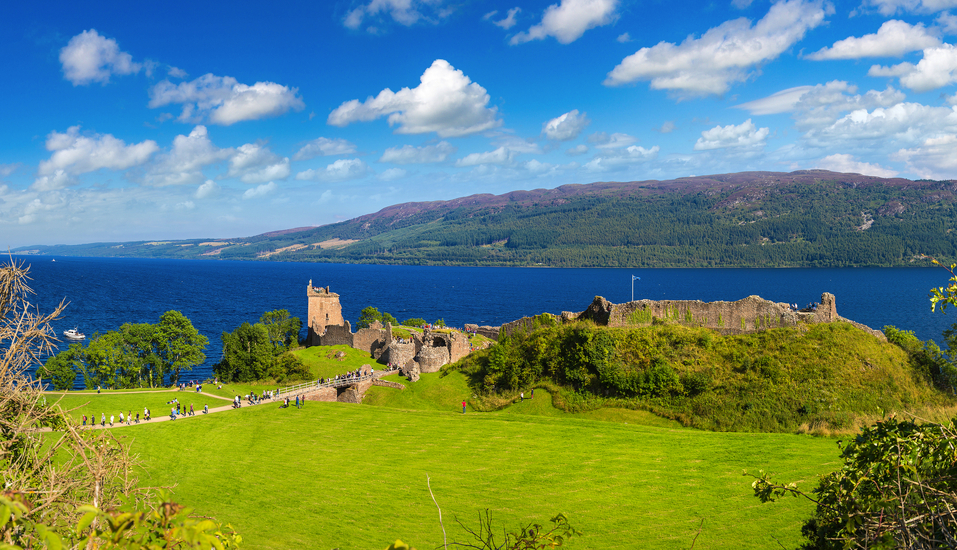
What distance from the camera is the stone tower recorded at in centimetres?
6625

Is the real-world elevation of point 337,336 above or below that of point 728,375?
below

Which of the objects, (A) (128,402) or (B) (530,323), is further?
(B) (530,323)

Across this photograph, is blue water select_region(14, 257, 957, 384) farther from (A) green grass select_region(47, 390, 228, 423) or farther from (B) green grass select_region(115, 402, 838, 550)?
(B) green grass select_region(115, 402, 838, 550)

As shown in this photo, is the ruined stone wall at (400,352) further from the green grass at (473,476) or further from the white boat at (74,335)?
the white boat at (74,335)

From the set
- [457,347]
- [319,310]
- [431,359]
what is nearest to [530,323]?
[431,359]

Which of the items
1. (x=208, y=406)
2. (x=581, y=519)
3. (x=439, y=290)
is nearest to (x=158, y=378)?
(x=208, y=406)

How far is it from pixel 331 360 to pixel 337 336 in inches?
351

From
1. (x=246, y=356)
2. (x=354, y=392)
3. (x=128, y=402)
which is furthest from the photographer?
(x=246, y=356)

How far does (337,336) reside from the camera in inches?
2445

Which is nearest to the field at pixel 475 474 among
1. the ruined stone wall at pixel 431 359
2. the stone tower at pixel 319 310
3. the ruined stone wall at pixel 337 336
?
the ruined stone wall at pixel 431 359

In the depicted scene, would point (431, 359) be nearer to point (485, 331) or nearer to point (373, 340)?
point (373, 340)

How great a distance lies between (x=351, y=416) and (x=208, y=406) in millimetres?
11832

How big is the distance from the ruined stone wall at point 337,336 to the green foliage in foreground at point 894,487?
56617 mm

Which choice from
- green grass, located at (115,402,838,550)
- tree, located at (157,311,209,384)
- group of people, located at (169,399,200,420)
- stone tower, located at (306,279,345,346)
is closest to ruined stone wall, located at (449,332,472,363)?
green grass, located at (115,402,838,550)
